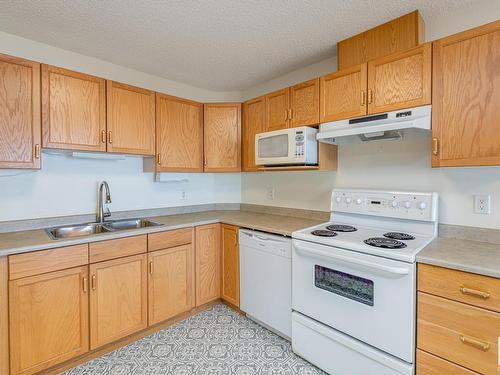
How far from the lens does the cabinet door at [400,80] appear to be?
161 cm

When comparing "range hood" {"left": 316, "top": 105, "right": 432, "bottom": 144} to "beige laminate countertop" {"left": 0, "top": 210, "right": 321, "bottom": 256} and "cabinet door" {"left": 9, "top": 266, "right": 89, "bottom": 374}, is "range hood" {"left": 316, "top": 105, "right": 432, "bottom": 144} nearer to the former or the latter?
"beige laminate countertop" {"left": 0, "top": 210, "right": 321, "bottom": 256}

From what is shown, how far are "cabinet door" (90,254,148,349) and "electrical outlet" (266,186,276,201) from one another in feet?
4.80

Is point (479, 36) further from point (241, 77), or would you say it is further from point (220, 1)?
point (241, 77)

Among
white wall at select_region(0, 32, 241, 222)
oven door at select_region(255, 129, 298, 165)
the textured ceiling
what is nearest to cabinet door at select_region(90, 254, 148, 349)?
white wall at select_region(0, 32, 241, 222)

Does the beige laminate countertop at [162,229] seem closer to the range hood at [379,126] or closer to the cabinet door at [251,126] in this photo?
the cabinet door at [251,126]

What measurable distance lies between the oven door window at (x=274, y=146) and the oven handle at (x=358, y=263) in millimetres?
828

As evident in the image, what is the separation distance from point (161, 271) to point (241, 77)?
7.01ft

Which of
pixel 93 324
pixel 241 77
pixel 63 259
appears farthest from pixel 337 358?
pixel 241 77

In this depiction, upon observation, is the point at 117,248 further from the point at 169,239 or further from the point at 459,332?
the point at 459,332

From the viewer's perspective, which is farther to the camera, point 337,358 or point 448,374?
point 337,358

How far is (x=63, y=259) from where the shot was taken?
174 centimetres

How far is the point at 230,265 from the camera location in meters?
2.60

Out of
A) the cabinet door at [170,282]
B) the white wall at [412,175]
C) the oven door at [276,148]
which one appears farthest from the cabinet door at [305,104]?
the cabinet door at [170,282]

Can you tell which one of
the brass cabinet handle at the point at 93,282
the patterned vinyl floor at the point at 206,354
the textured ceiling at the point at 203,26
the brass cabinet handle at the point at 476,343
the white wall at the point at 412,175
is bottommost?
the patterned vinyl floor at the point at 206,354
